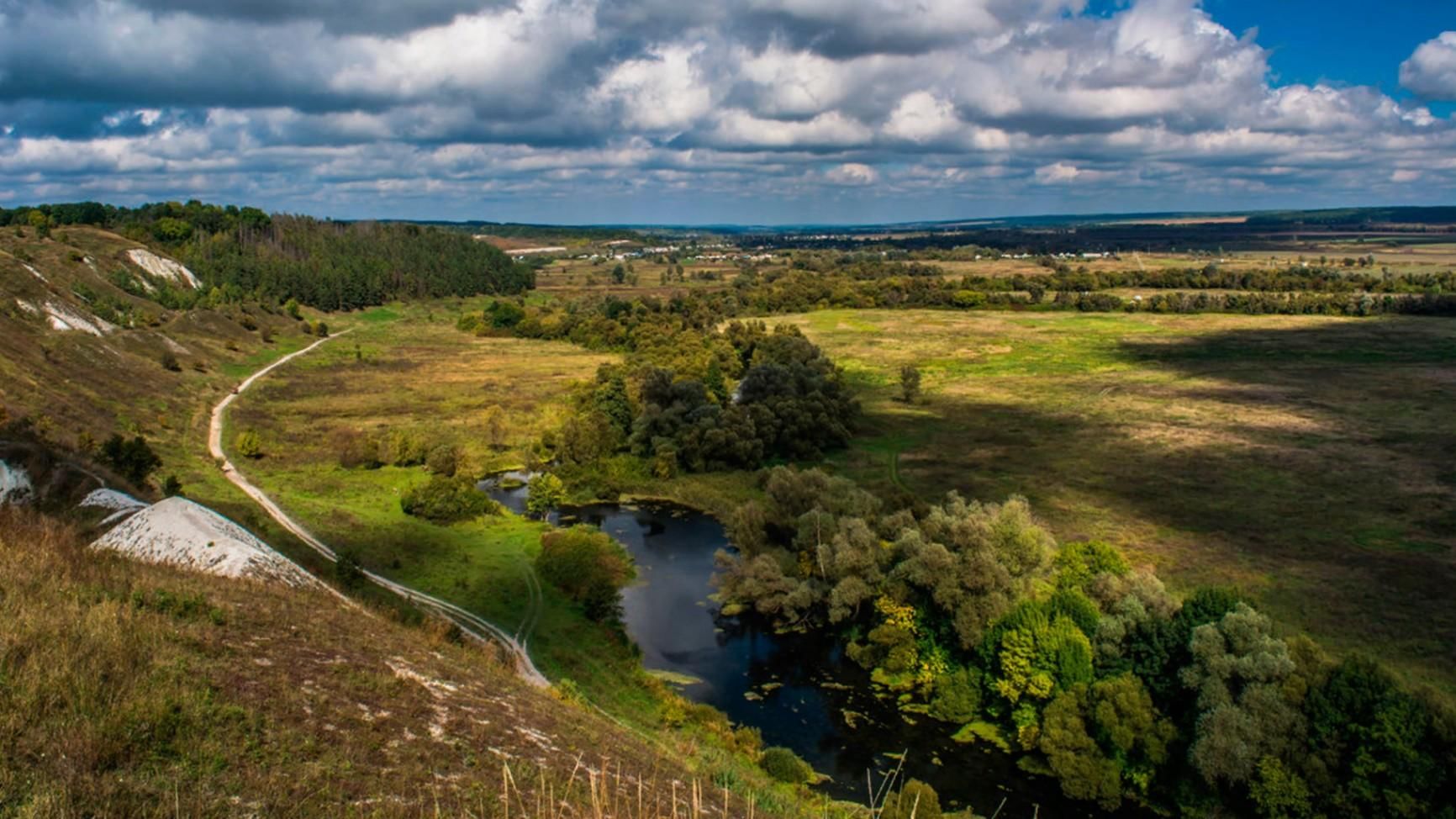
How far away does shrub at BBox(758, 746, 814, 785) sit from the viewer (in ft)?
99.3

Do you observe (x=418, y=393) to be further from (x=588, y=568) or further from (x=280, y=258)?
(x=280, y=258)

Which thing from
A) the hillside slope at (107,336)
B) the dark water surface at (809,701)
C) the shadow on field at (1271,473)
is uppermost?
the hillside slope at (107,336)

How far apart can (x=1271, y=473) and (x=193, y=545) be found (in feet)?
224

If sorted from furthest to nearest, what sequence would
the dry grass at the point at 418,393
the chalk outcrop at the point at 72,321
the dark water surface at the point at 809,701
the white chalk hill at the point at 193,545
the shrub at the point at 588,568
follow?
the chalk outcrop at the point at 72,321 → the dry grass at the point at 418,393 → the shrub at the point at 588,568 → the dark water surface at the point at 809,701 → the white chalk hill at the point at 193,545

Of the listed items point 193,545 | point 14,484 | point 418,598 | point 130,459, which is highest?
point 14,484

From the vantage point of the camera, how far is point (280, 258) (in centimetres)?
16575

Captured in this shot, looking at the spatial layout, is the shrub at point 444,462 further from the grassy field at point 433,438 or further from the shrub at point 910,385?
the shrub at point 910,385

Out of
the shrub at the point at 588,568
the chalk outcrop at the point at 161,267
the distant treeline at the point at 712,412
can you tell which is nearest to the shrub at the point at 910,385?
the distant treeline at the point at 712,412

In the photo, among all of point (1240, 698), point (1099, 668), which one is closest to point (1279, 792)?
point (1240, 698)

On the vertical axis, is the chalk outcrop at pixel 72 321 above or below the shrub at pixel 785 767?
above

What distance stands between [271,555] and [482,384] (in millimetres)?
78612

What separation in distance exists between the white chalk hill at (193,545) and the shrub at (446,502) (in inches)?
1216

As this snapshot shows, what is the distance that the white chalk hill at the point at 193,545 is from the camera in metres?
22.4

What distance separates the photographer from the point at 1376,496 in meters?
58.0
